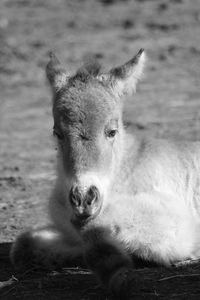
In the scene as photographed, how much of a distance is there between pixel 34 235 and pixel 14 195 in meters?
2.75

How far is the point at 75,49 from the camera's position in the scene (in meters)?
17.0

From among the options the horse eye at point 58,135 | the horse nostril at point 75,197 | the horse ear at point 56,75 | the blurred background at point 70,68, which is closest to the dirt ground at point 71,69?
the blurred background at point 70,68

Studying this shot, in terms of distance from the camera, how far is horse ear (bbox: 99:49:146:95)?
7.29 meters

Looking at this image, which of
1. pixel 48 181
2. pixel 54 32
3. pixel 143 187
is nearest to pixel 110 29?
pixel 54 32

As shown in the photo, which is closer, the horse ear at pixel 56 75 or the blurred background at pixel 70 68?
the horse ear at pixel 56 75

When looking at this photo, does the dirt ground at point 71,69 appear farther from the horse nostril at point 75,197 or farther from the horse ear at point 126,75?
the horse ear at point 126,75

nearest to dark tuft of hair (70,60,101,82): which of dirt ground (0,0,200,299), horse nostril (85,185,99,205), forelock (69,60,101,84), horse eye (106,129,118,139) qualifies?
forelock (69,60,101,84)

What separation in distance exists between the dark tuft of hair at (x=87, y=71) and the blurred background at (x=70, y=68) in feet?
6.70

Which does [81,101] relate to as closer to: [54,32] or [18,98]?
[18,98]

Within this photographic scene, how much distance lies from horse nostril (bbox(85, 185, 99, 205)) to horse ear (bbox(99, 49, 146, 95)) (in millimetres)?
1404

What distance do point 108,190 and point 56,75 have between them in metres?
1.32

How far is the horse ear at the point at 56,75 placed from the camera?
7.34m

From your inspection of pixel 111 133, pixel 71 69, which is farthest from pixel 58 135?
pixel 71 69

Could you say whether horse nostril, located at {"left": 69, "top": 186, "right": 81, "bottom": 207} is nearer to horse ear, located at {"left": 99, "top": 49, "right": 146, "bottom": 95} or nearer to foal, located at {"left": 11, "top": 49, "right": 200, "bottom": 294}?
foal, located at {"left": 11, "top": 49, "right": 200, "bottom": 294}
